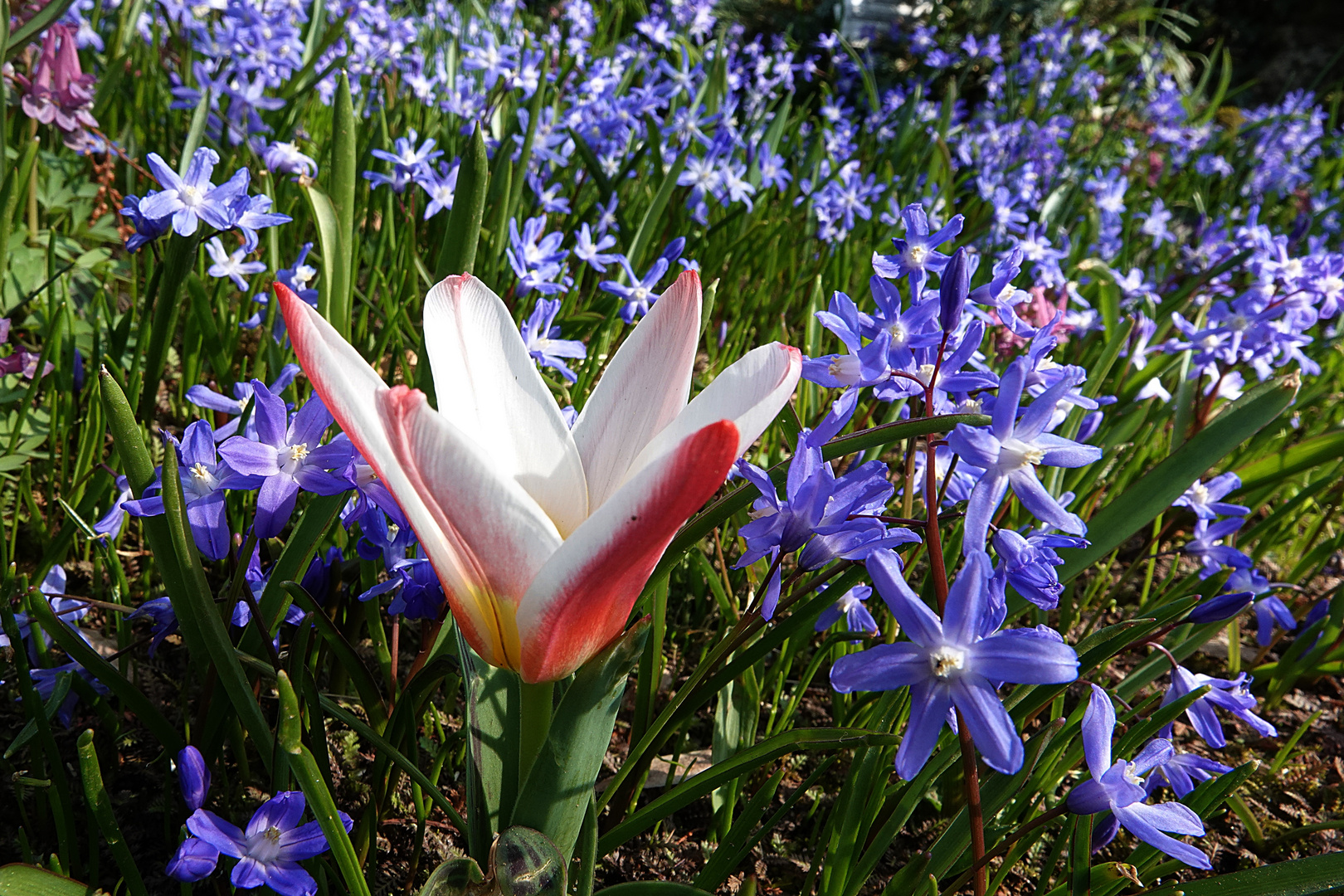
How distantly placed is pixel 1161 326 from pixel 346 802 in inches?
102

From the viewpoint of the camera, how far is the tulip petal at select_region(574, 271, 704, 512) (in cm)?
76

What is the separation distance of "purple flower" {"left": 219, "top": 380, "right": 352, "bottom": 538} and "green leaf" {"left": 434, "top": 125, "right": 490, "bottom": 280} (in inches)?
14.9

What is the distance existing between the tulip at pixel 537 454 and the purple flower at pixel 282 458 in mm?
305

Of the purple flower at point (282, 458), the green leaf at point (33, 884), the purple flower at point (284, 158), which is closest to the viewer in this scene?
the green leaf at point (33, 884)

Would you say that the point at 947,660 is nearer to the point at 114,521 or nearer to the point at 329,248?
the point at 114,521

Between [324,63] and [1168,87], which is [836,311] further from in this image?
[1168,87]

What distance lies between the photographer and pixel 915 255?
4.57ft

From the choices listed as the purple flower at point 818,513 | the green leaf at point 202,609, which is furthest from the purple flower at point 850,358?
the green leaf at point 202,609

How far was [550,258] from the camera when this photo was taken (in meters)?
1.92

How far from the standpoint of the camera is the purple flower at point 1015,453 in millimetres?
878

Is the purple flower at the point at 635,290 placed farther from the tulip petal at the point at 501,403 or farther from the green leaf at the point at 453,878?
the green leaf at the point at 453,878

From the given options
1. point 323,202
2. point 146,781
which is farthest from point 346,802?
point 323,202

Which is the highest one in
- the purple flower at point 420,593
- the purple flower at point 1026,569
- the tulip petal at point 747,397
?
the tulip petal at point 747,397

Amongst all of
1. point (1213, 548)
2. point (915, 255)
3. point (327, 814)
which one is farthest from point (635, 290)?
point (327, 814)
